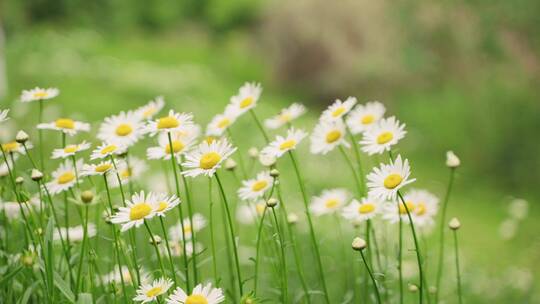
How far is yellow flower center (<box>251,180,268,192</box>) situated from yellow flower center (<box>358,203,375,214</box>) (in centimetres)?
20

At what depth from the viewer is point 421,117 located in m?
6.32

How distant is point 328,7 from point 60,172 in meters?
6.73

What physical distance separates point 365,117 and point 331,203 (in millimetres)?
275

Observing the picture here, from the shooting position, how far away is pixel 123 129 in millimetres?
1304

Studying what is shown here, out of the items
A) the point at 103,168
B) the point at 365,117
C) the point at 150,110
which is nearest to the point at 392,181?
the point at 365,117

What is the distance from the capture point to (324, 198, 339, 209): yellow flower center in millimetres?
1559

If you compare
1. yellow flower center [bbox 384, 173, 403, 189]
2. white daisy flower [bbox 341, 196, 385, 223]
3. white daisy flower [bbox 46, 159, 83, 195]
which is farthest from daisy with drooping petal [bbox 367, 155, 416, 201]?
white daisy flower [bbox 46, 159, 83, 195]

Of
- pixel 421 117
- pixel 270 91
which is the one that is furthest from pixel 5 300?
pixel 270 91

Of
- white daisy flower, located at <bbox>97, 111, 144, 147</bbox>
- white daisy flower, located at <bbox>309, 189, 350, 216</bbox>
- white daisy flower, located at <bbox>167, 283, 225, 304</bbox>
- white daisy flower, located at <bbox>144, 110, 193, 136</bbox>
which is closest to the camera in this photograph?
white daisy flower, located at <bbox>167, 283, 225, 304</bbox>

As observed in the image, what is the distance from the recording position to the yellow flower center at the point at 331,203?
1.56m

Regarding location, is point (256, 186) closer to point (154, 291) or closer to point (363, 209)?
point (363, 209)

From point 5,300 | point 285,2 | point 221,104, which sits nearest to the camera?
point 5,300

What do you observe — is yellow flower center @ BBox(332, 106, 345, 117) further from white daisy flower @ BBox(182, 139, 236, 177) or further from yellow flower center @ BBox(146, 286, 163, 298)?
yellow flower center @ BBox(146, 286, 163, 298)

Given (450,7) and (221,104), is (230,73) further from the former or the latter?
(450,7)
